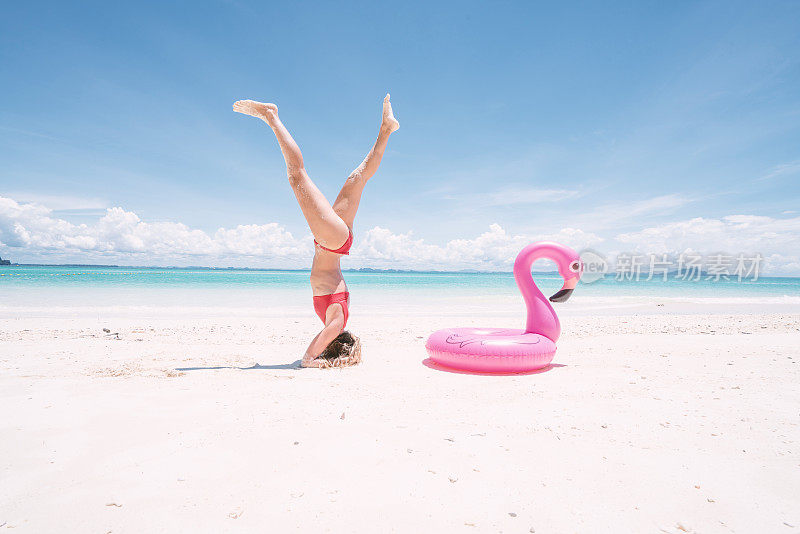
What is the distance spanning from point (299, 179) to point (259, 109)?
895 mm

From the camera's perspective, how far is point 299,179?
13.0 ft

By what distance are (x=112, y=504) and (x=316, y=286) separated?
9.87 ft

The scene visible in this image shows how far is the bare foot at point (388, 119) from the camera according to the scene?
4579 millimetres

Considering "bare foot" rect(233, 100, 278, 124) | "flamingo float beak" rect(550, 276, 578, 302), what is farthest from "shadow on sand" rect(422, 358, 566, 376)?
"bare foot" rect(233, 100, 278, 124)

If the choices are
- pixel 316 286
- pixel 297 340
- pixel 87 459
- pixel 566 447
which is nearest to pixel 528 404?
pixel 566 447

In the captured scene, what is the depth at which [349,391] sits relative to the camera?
133 inches

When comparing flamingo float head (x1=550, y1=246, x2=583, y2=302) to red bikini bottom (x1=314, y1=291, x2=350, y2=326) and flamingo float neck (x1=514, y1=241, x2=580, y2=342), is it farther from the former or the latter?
red bikini bottom (x1=314, y1=291, x2=350, y2=326)

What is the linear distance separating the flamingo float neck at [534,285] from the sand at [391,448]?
0.58 m

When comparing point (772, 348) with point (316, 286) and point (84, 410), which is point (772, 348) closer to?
point (316, 286)

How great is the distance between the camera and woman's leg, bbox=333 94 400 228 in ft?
14.9

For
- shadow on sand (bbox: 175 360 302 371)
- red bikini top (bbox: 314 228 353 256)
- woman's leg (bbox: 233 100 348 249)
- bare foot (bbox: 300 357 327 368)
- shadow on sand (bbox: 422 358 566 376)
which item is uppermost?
woman's leg (bbox: 233 100 348 249)

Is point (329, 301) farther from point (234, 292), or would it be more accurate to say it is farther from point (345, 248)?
point (234, 292)

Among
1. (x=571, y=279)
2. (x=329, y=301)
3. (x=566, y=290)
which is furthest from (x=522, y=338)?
(x=329, y=301)

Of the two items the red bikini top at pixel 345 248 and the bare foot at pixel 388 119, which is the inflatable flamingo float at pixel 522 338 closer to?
the red bikini top at pixel 345 248
